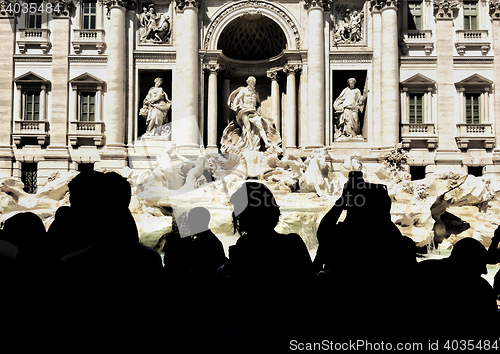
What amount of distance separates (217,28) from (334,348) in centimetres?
1869

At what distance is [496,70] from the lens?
1950 centimetres

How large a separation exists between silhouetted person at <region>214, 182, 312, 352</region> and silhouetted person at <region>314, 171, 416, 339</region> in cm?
24

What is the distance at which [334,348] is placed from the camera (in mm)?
2506

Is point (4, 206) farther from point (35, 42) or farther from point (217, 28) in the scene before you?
point (217, 28)

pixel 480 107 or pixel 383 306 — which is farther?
pixel 480 107

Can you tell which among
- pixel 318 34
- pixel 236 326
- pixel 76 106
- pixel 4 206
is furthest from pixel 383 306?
pixel 76 106

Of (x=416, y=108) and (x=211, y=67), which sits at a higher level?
(x=211, y=67)

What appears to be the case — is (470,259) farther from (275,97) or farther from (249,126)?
(275,97)

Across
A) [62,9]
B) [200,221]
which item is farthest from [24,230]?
[62,9]

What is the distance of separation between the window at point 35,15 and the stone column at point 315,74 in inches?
513

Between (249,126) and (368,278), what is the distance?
16809 mm

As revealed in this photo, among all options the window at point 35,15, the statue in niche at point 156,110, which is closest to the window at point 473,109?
the statue in niche at point 156,110

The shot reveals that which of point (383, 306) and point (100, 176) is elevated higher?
point (100, 176)

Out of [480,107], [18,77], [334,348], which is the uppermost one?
[18,77]
